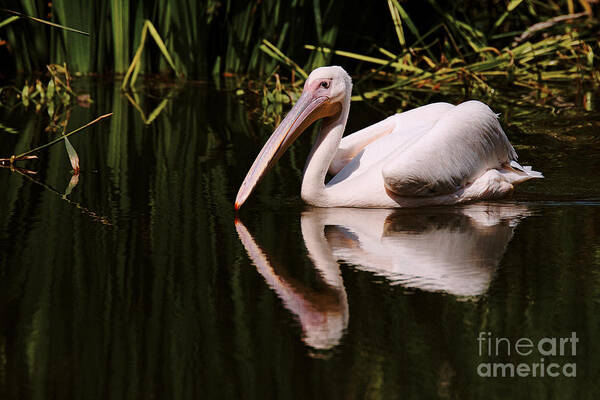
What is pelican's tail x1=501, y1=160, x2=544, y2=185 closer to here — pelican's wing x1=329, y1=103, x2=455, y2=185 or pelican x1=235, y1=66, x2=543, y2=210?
pelican x1=235, y1=66, x2=543, y2=210

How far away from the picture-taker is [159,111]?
24.1 ft

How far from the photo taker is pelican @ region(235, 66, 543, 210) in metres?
4.17

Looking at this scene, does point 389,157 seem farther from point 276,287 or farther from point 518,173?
point 276,287

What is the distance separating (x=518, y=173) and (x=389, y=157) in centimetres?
77

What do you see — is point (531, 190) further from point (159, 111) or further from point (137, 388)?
point (159, 111)

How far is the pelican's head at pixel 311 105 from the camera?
168 inches

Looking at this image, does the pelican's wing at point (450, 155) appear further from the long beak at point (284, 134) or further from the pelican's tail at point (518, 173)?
the long beak at point (284, 134)

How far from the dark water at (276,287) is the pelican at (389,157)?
9 centimetres

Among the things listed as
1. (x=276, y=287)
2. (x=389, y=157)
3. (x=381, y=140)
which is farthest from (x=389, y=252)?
(x=381, y=140)

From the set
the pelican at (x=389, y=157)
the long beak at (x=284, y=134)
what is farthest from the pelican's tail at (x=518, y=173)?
the long beak at (x=284, y=134)

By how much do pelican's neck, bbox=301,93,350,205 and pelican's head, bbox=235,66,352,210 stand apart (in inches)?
2.5

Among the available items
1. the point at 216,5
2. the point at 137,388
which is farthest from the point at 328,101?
the point at 216,5

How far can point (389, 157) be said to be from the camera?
4297mm

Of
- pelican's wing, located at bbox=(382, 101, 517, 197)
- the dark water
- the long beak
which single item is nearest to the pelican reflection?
the dark water
